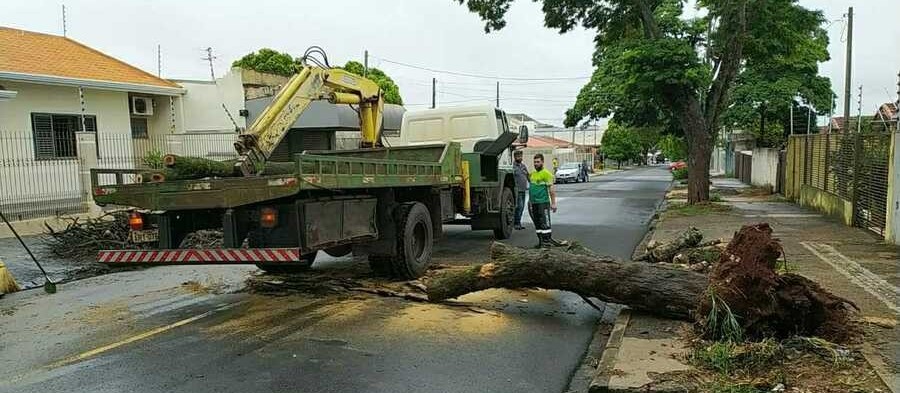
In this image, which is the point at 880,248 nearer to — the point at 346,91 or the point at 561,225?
the point at 561,225

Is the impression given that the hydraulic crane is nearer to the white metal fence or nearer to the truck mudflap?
the truck mudflap

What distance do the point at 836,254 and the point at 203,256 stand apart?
8.09 m

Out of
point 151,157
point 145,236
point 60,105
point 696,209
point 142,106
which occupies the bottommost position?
point 696,209

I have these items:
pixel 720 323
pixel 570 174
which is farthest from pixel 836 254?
pixel 570 174

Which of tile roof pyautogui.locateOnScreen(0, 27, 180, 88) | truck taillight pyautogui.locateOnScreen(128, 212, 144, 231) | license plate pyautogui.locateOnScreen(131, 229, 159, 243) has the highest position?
tile roof pyautogui.locateOnScreen(0, 27, 180, 88)

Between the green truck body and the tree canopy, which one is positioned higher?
the tree canopy

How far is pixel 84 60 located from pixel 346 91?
1482cm

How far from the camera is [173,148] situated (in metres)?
18.7

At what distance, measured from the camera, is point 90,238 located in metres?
11.5

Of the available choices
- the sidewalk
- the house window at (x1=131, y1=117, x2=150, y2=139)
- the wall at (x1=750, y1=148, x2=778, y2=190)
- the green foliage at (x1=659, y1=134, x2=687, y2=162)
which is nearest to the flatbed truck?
the sidewalk

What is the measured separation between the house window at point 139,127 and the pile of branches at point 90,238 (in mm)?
10709

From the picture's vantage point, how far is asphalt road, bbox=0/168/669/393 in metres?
4.86

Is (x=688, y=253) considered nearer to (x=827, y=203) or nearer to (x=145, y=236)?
(x=145, y=236)

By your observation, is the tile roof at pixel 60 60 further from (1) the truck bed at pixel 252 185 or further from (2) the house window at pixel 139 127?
(1) the truck bed at pixel 252 185
